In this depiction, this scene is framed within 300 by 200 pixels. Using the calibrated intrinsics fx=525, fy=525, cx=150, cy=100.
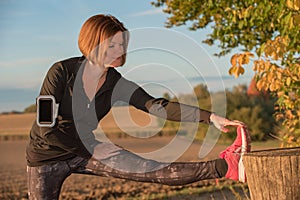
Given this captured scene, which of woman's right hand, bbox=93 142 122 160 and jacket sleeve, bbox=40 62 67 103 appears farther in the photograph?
woman's right hand, bbox=93 142 122 160

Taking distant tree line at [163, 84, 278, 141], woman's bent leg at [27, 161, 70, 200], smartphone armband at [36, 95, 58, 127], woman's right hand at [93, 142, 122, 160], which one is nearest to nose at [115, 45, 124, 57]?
smartphone armband at [36, 95, 58, 127]

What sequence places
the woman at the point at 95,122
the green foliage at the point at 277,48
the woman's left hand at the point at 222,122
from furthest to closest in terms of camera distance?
the green foliage at the point at 277,48 → the woman at the point at 95,122 → the woman's left hand at the point at 222,122

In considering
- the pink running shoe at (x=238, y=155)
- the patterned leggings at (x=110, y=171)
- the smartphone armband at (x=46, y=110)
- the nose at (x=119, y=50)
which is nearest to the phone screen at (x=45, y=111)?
the smartphone armband at (x=46, y=110)

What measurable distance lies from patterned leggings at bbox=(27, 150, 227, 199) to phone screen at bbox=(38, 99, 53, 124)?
0.37 metres

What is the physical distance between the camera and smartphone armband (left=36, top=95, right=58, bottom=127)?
13.3 feet

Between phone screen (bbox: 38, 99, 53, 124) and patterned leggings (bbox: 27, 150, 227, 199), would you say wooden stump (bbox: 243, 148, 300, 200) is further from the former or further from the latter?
phone screen (bbox: 38, 99, 53, 124)

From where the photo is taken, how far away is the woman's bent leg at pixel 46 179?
4.23 m

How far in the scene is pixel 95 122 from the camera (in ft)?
Result: 14.1

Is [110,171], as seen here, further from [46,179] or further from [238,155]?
[238,155]

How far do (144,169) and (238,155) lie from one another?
766 mm

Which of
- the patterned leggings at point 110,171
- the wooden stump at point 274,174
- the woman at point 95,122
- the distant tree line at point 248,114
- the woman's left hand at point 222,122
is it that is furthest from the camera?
the distant tree line at point 248,114

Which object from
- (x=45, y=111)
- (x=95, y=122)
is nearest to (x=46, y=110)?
(x=45, y=111)

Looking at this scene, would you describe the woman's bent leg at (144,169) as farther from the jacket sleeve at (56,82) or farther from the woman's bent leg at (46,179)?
the jacket sleeve at (56,82)

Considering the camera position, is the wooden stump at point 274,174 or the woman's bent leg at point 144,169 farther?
the woman's bent leg at point 144,169
